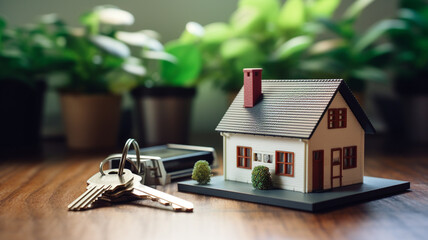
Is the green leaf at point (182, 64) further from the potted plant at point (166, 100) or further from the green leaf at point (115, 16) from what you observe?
the green leaf at point (115, 16)

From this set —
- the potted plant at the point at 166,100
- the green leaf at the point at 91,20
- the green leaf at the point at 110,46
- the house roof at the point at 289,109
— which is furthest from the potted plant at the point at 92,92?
the house roof at the point at 289,109

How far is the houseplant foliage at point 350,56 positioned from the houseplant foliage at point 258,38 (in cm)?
14

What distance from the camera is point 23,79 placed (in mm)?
3432

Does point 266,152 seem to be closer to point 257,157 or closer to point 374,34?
point 257,157

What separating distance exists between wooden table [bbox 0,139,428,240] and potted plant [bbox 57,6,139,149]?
130cm

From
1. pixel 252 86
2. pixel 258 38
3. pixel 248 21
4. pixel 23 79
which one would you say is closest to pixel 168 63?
pixel 248 21

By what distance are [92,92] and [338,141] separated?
199 cm

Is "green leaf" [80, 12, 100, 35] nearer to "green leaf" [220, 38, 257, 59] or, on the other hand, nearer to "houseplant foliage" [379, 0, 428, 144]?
"green leaf" [220, 38, 257, 59]

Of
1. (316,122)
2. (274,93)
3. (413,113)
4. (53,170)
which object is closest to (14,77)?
(53,170)

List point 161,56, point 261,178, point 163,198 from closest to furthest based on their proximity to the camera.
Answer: point 163,198, point 261,178, point 161,56

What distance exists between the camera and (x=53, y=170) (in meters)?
2.83

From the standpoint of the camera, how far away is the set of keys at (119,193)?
193cm

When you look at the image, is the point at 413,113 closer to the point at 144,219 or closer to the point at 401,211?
the point at 401,211

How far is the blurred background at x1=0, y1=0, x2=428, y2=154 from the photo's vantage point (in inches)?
137
